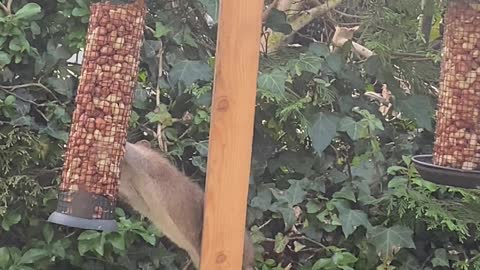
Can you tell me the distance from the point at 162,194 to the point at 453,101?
25.5 inches

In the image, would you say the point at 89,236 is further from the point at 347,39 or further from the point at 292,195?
the point at 347,39

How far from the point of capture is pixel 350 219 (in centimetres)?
242

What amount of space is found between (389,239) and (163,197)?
951 mm

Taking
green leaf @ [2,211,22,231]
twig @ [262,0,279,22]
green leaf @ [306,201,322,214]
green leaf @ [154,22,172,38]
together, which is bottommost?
green leaf @ [2,211,22,231]

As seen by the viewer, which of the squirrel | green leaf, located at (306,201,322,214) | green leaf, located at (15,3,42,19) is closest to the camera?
the squirrel

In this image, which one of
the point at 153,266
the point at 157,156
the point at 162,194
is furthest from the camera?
the point at 153,266

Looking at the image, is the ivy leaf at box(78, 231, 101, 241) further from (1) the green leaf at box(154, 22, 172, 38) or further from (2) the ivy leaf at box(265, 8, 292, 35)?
(2) the ivy leaf at box(265, 8, 292, 35)

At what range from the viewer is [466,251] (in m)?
2.57

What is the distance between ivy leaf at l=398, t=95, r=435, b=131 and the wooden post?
44.6 inches

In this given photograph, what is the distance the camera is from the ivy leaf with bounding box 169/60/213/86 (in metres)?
2.36

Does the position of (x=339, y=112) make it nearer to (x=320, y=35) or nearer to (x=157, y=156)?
(x=320, y=35)

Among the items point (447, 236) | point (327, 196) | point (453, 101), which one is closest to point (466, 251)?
point (447, 236)

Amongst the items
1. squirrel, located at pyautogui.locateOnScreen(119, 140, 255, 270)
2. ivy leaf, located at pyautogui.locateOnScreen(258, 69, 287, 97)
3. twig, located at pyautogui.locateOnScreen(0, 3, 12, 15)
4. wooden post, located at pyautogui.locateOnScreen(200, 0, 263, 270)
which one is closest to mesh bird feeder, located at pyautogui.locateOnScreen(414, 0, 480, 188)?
wooden post, located at pyautogui.locateOnScreen(200, 0, 263, 270)

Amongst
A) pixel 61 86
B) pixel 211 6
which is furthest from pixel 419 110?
pixel 61 86
